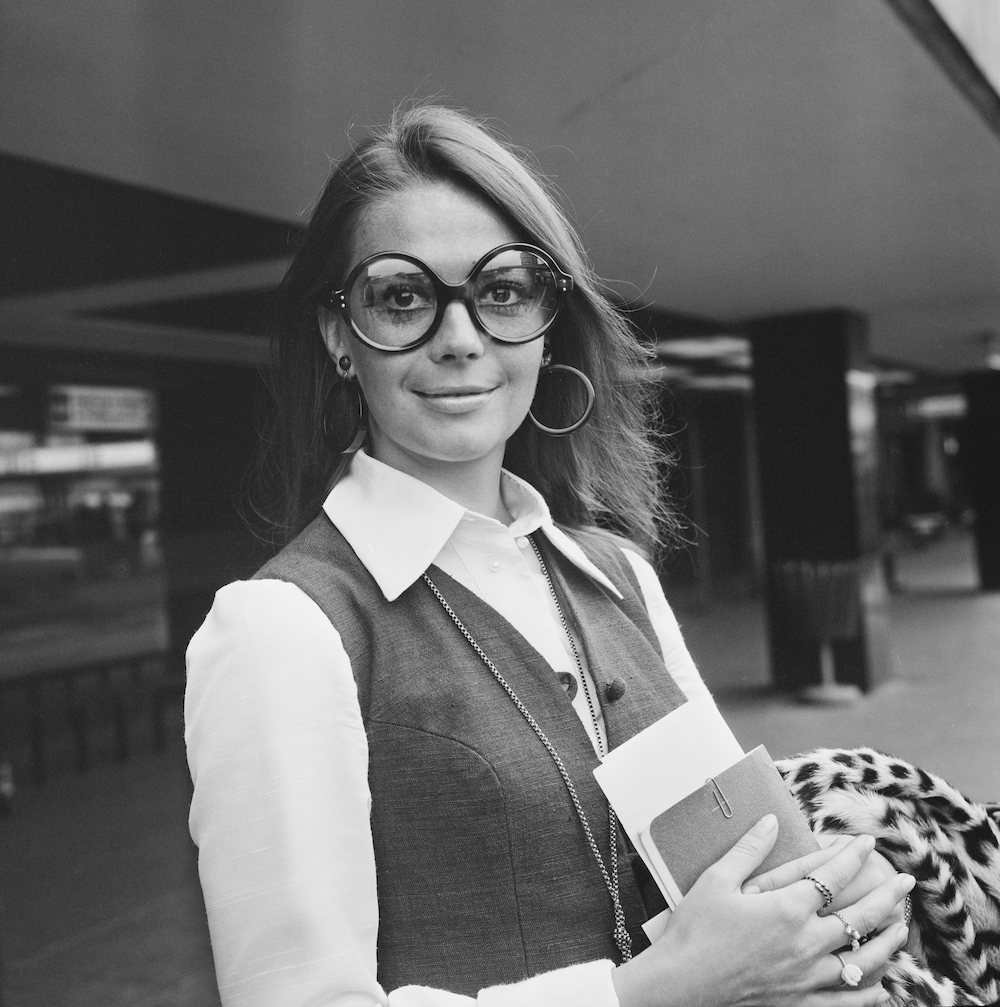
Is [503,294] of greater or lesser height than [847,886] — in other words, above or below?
above

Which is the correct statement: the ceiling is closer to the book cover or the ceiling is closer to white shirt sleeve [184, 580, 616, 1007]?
white shirt sleeve [184, 580, 616, 1007]

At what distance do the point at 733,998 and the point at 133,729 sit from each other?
345 inches

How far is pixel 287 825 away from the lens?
1034 millimetres

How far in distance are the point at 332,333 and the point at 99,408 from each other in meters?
8.46

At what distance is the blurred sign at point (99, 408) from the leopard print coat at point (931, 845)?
808cm

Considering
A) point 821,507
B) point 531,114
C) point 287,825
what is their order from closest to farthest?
point 287,825 < point 531,114 < point 821,507

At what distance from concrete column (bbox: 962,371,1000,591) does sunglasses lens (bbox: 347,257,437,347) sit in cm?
1671

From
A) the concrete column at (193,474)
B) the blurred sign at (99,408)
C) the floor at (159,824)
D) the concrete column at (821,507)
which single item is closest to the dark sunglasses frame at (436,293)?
the floor at (159,824)

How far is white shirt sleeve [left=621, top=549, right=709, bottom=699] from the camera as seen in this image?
1.56 m

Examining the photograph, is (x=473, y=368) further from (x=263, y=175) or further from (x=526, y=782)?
(x=263, y=175)

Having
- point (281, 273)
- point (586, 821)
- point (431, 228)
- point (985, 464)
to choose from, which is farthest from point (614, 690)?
point (985, 464)

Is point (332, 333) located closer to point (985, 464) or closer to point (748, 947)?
Result: point (748, 947)

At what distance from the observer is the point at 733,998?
106cm

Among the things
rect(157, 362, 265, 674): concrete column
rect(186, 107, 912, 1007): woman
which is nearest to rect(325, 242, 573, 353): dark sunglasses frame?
rect(186, 107, 912, 1007): woman
